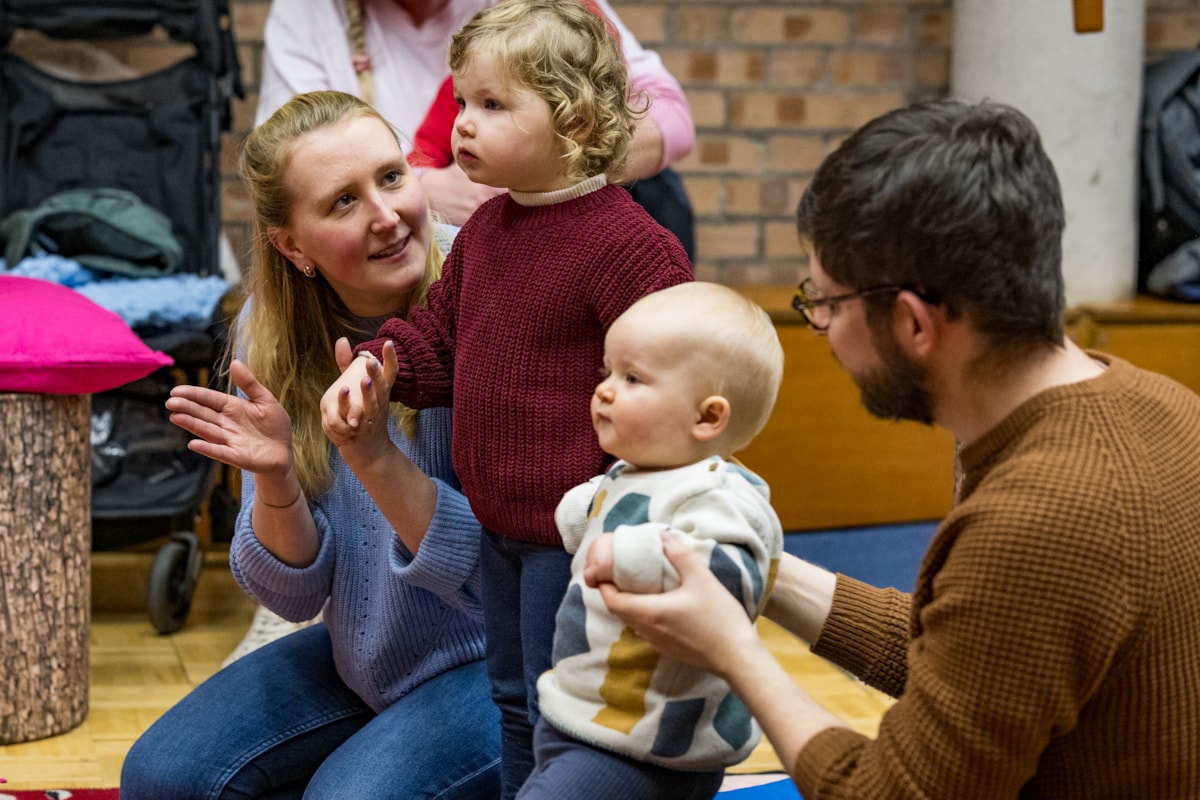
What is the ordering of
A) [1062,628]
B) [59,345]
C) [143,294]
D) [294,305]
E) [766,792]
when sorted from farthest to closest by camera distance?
[143,294]
[59,345]
[766,792]
[294,305]
[1062,628]

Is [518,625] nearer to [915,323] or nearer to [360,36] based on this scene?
[915,323]

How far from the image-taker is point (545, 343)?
1.33 metres

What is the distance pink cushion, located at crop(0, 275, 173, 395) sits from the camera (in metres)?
2.15

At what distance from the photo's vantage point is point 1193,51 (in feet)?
11.2

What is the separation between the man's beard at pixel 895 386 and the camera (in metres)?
1.07

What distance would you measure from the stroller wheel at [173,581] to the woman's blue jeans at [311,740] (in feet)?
3.29

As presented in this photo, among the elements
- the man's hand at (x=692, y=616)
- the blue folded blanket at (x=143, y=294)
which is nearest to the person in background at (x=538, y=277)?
the man's hand at (x=692, y=616)

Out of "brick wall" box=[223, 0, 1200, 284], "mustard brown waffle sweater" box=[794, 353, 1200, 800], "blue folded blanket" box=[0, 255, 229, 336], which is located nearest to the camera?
"mustard brown waffle sweater" box=[794, 353, 1200, 800]

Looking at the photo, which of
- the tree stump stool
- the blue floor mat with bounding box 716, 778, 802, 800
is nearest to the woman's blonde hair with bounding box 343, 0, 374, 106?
the tree stump stool

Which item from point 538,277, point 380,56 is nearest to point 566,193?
point 538,277

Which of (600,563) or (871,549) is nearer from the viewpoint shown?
(600,563)

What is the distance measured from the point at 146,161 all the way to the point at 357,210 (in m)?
1.66

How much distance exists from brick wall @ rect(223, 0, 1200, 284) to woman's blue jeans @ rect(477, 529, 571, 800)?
2261 millimetres

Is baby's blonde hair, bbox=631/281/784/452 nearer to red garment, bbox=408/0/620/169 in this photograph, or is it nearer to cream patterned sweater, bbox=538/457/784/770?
cream patterned sweater, bbox=538/457/784/770
